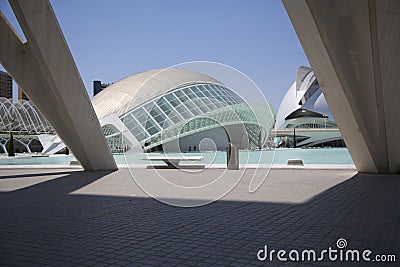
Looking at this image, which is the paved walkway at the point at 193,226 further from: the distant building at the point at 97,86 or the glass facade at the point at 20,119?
the distant building at the point at 97,86

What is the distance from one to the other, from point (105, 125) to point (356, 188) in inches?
1024

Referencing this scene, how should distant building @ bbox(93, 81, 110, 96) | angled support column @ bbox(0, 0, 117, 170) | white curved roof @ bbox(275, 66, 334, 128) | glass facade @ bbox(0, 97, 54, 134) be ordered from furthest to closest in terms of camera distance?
distant building @ bbox(93, 81, 110, 96), glass facade @ bbox(0, 97, 54, 134), white curved roof @ bbox(275, 66, 334, 128), angled support column @ bbox(0, 0, 117, 170)

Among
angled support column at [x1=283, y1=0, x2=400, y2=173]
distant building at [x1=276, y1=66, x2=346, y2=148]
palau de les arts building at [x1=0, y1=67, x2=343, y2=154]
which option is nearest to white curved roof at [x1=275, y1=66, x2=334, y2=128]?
distant building at [x1=276, y1=66, x2=346, y2=148]

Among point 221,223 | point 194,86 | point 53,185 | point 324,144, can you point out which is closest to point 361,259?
point 221,223

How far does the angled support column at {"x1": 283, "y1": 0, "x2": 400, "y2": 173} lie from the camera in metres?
6.77

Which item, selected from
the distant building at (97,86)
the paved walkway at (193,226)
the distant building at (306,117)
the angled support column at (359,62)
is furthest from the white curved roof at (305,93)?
the distant building at (97,86)

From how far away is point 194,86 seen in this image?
31.1 m

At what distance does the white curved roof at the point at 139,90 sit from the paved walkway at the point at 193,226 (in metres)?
22.5

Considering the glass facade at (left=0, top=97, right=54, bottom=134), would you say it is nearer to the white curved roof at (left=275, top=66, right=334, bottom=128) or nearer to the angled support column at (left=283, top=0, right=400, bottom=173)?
the white curved roof at (left=275, top=66, right=334, bottom=128)

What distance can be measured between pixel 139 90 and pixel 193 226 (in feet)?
93.1

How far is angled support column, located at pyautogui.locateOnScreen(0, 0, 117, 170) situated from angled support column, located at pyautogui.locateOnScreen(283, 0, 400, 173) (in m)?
6.13

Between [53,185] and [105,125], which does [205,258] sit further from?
[105,125]

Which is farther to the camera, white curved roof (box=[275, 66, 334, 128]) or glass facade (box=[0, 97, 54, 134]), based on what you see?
glass facade (box=[0, 97, 54, 134])

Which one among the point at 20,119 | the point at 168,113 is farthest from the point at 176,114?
the point at 20,119
